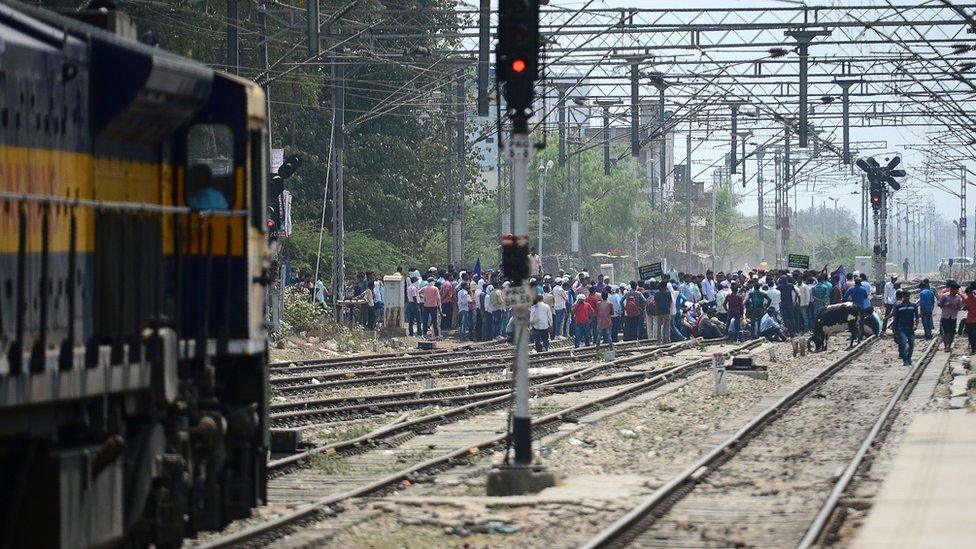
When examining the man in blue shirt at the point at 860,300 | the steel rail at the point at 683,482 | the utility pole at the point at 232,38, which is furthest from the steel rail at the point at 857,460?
the utility pole at the point at 232,38

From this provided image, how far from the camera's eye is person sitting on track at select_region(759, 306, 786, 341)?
141 ft

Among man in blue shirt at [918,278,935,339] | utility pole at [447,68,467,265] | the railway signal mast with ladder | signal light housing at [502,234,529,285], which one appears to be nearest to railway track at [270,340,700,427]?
signal light housing at [502,234,529,285]

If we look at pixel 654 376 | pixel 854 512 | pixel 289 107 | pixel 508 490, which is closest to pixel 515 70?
pixel 508 490

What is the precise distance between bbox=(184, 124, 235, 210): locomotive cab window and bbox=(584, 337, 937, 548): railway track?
148 inches

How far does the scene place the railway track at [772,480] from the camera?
1262 cm

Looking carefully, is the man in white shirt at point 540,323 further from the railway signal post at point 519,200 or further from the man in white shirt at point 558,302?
the railway signal post at point 519,200

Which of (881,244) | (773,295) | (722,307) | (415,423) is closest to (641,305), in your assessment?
(722,307)

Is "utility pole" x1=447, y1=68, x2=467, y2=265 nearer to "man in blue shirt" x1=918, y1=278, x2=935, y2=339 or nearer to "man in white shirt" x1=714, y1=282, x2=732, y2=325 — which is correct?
"man in white shirt" x1=714, y1=282, x2=732, y2=325

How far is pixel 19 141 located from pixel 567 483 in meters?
8.21

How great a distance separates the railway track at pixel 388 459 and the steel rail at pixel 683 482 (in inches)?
99.7

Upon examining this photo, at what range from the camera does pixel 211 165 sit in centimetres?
1120

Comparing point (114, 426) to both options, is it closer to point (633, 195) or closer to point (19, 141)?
point (19, 141)

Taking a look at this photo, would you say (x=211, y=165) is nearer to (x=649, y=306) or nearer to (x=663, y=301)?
(x=663, y=301)

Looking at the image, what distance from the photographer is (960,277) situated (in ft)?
361
